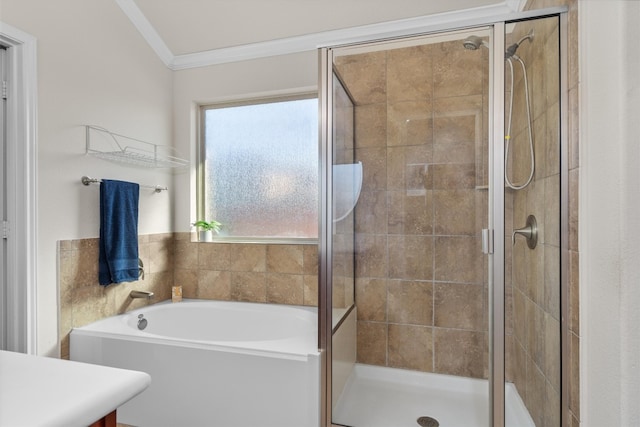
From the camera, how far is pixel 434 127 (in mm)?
2096

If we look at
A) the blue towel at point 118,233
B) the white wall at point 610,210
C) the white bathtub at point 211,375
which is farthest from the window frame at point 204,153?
A: the white wall at point 610,210

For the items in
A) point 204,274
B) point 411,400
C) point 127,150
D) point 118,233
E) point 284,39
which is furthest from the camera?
point 204,274

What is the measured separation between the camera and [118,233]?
2.25 metres

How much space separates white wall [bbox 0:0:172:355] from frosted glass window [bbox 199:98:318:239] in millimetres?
486

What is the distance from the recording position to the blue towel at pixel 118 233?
2.19m

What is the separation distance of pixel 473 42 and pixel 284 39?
4.74 ft

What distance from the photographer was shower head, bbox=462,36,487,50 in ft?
5.16

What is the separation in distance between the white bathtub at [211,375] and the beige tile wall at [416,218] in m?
0.57

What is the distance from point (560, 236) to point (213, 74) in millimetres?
2575

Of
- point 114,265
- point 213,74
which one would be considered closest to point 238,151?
point 213,74

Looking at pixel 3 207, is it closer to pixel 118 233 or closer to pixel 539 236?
pixel 118 233

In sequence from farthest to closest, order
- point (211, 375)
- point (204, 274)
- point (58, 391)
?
point (204, 274) → point (211, 375) → point (58, 391)

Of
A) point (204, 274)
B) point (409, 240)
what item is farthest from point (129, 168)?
point (409, 240)

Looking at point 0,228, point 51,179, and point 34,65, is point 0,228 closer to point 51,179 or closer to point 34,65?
point 51,179
